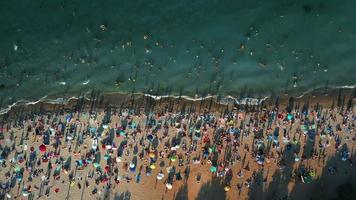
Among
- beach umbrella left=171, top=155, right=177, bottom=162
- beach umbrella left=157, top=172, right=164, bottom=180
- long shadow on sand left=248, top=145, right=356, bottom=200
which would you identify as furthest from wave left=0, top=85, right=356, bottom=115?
beach umbrella left=157, top=172, right=164, bottom=180

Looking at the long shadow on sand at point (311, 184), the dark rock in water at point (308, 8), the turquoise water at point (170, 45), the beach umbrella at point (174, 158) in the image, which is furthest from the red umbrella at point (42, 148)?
the dark rock in water at point (308, 8)

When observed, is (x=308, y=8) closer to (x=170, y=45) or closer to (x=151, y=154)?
(x=170, y=45)

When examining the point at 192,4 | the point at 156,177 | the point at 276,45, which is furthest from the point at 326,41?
the point at 156,177

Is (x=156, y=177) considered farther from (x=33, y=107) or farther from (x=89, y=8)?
(x=89, y=8)

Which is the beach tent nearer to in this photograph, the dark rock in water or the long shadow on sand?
the long shadow on sand

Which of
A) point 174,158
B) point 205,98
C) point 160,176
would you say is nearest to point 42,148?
point 160,176

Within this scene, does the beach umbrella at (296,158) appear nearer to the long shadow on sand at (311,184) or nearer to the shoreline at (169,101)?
the long shadow on sand at (311,184)
